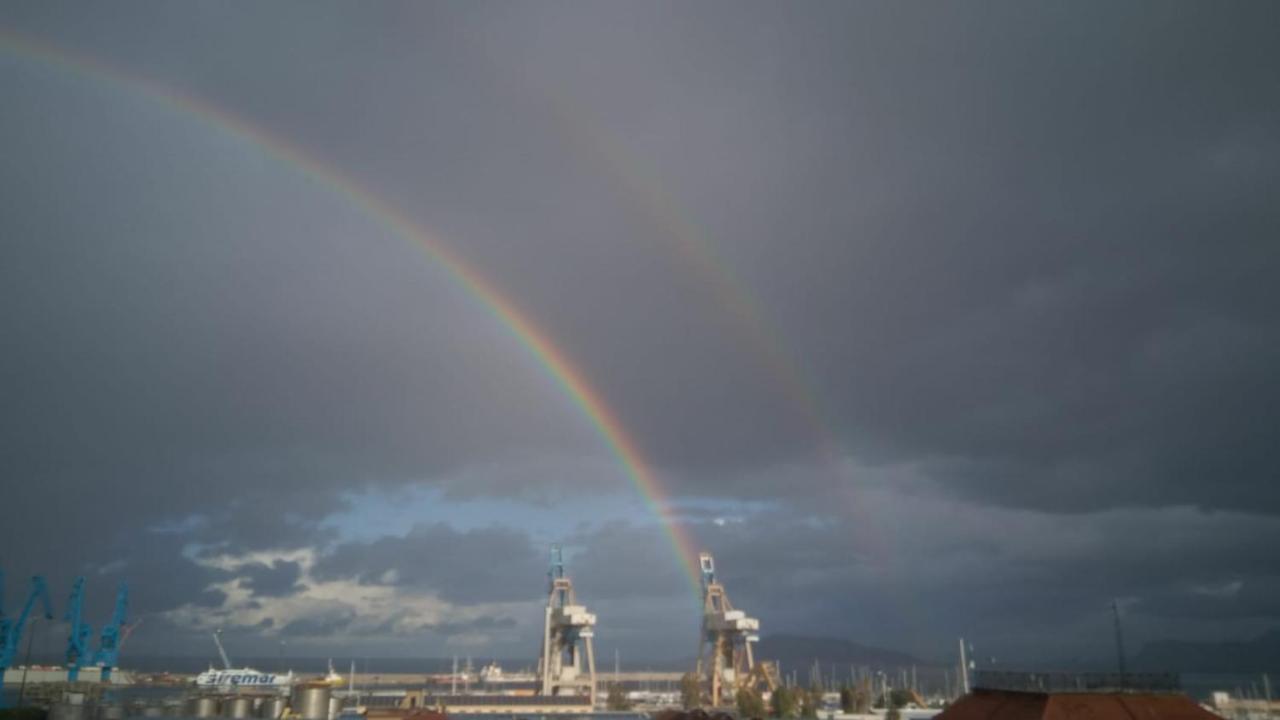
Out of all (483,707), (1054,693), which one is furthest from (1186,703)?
(483,707)

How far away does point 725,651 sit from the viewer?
171625 millimetres

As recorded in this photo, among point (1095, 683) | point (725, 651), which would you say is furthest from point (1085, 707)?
point (725, 651)

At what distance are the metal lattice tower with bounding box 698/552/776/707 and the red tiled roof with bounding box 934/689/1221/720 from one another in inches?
5024

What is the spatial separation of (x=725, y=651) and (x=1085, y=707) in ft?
469

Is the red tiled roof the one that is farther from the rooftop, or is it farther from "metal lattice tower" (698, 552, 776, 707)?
"metal lattice tower" (698, 552, 776, 707)

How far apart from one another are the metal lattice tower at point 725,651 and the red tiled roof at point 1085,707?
127603mm

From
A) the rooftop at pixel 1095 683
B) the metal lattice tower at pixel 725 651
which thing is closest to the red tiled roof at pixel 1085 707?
the rooftop at pixel 1095 683

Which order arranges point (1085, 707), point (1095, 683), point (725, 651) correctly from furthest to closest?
point (725, 651) < point (1095, 683) < point (1085, 707)

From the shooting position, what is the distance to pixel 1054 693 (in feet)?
115

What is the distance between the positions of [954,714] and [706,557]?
5854 inches

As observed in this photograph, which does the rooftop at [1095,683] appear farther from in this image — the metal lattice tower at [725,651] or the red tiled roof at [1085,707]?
the metal lattice tower at [725,651]

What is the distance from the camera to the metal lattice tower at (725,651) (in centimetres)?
16475

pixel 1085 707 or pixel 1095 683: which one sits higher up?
pixel 1095 683

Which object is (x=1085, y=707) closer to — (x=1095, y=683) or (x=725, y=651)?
(x=1095, y=683)
